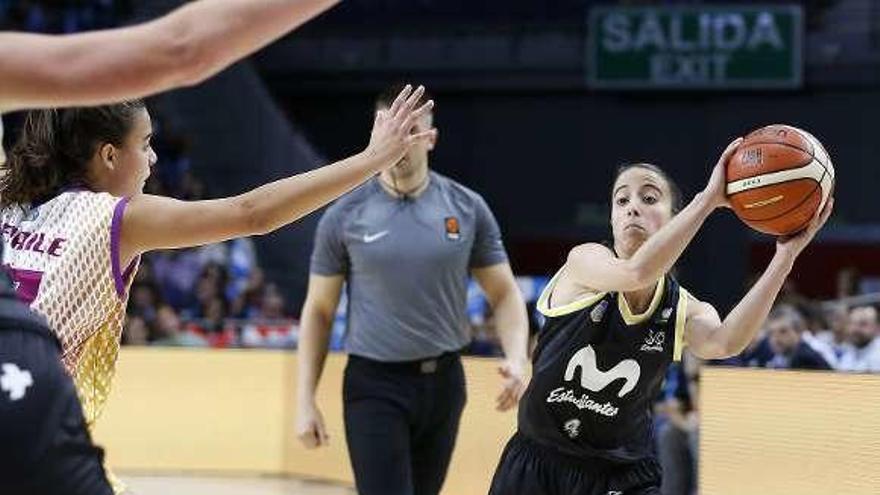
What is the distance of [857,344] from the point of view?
1039 centimetres

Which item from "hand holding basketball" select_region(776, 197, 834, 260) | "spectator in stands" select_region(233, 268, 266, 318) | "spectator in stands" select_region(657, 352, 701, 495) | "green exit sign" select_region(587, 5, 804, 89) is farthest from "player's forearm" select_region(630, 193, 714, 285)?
"green exit sign" select_region(587, 5, 804, 89)

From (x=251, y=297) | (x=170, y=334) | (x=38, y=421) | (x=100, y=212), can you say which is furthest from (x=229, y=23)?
(x=251, y=297)

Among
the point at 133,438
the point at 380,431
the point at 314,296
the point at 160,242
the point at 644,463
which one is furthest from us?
the point at 133,438

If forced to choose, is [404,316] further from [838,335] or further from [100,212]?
[838,335]

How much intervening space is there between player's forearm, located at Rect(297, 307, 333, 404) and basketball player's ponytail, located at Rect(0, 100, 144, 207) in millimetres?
2509

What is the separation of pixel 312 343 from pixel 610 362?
1.55m

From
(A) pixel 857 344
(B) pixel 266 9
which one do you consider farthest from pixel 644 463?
(A) pixel 857 344

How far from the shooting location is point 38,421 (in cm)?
223

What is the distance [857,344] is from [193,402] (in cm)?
447

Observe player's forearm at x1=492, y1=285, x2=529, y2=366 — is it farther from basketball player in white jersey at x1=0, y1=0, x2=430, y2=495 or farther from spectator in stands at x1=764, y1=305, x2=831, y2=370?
spectator in stands at x1=764, y1=305, x2=831, y2=370

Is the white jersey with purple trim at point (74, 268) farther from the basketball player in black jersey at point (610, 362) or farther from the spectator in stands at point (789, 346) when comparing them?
the spectator in stands at point (789, 346)

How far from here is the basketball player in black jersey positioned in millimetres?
4387

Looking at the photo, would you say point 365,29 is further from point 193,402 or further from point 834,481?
point 834,481

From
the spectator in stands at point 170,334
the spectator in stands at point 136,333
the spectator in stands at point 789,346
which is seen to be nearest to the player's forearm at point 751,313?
the spectator in stands at point 789,346
